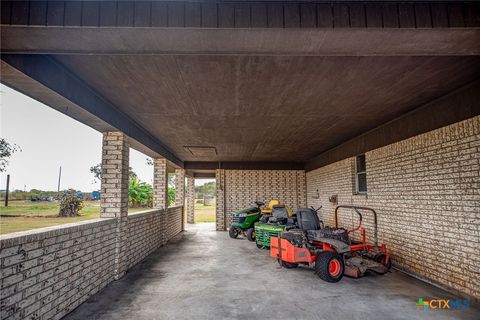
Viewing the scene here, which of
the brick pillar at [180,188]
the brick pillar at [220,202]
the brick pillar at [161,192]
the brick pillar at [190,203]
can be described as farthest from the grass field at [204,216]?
the brick pillar at [161,192]

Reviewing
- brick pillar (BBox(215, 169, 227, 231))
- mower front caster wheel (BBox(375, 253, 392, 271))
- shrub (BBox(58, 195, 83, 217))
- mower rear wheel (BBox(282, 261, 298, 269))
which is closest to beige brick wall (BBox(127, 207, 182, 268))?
brick pillar (BBox(215, 169, 227, 231))

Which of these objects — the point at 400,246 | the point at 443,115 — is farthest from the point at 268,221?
the point at 443,115

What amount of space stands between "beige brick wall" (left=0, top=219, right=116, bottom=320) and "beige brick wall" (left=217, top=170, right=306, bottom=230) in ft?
26.9

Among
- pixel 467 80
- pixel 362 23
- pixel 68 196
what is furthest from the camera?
pixel 68 196

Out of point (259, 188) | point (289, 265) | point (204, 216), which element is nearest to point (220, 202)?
point (259, 188)

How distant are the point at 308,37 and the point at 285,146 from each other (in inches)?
253

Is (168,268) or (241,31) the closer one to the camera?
(241,31)

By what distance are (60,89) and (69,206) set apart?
976cm

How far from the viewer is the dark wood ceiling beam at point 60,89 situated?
106 inches

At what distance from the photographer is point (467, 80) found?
3.71 metres

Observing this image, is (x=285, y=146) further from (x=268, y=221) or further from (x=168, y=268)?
(x=168, y=268)

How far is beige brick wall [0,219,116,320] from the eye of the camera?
2.64m

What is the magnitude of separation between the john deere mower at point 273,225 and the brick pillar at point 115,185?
3829 mm

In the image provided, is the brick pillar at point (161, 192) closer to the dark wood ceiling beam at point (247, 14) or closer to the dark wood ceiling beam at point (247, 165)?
the dark wood ceiling beam at point (247, 165)
